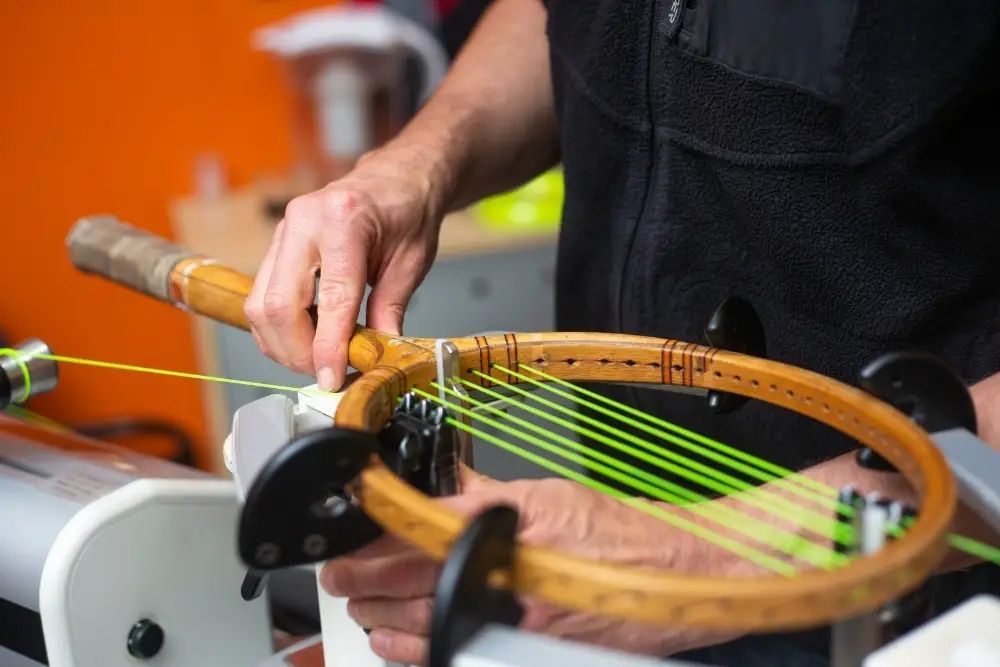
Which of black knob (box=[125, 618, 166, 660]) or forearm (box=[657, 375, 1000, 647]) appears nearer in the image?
forearm (box=[657, 375, 1000, 647])

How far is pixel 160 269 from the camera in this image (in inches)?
34.9

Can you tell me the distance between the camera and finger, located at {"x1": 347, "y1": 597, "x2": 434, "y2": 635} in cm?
57

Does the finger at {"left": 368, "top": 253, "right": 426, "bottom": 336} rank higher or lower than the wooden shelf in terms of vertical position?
higher

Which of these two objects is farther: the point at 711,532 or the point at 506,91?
the point at 506,91

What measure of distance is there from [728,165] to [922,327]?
194 millimetres

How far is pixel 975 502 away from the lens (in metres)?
0.51

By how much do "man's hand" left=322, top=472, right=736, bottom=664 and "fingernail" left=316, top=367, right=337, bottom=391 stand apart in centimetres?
15

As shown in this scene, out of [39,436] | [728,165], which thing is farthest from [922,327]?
[39,436]

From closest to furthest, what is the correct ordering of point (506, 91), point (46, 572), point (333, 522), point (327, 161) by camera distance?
point (333, 522) → point (46, 572) → point (506, 91) → point (327, 161)

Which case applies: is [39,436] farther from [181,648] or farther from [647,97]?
[647,97]

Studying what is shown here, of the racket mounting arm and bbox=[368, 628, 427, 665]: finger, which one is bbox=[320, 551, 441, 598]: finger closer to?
bbox=[368, 628, 427, 665]: finger

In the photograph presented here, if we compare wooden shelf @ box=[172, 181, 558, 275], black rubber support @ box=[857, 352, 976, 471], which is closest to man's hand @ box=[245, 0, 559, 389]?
black rubber support @ box=[857, 352, 976, 471]

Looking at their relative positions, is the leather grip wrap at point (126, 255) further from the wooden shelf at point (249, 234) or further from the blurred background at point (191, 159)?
the blurred background at point (191, 159)

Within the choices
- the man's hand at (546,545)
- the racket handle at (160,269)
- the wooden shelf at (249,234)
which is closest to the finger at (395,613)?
the man's hand at (546,545)
